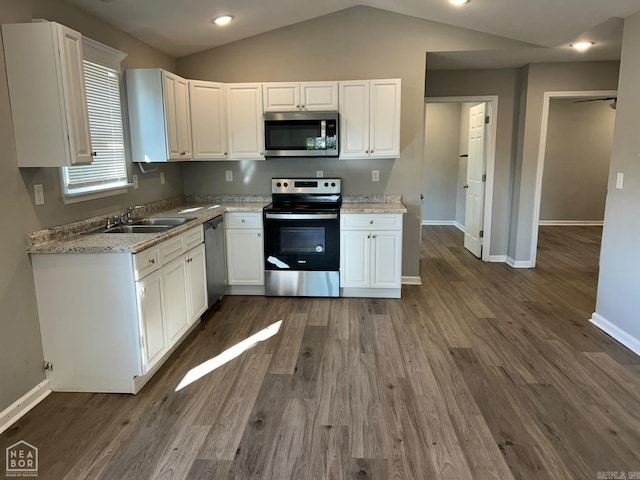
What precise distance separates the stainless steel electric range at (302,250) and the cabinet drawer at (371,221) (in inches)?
3.9

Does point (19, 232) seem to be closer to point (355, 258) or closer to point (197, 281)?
point (197, 281)

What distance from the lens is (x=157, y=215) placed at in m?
4.00

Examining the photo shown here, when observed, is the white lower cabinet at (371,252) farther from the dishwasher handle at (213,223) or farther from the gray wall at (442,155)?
the gray wall at (442,155)

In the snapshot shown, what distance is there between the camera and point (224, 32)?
4297 millimetres

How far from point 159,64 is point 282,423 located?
3.66 meters

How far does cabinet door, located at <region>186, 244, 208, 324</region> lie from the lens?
352cm

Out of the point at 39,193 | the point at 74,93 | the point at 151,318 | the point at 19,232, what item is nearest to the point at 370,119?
the point at 74,93

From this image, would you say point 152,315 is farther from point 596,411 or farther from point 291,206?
point 596,411

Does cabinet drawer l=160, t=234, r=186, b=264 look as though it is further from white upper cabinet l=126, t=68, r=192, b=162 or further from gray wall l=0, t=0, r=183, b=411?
white upper cabinet l=126, t=68, r=192, b=162

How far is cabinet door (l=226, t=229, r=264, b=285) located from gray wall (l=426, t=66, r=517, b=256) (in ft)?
9.90

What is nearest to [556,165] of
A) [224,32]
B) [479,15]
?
[479,15]

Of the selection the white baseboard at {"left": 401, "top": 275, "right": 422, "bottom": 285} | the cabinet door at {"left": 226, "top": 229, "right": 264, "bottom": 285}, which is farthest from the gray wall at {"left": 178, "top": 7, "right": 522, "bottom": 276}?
the cabinet door at {"left": 226, "top": 229, "right": 264, "bottom": 285}

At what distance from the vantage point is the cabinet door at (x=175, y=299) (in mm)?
3059

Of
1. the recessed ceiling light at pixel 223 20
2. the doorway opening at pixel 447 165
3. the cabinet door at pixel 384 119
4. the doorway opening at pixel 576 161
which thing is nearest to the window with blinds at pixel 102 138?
the recessed ceiling light at pixel 223 20
